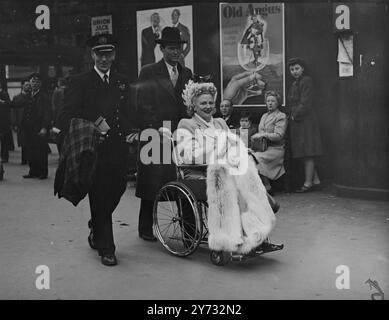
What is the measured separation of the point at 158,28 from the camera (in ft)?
35.1

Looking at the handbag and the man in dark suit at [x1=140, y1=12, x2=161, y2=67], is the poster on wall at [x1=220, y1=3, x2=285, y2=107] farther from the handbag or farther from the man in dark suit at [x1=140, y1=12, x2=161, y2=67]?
the man in dark suit at [x1=140, y1=12, x2=161, y2=67]

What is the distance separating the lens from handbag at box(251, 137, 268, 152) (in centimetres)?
862


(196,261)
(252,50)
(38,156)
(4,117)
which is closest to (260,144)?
(252,50)

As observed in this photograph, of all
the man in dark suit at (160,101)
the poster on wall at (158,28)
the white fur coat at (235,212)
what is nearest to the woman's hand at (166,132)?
the man in dark suit at (160,101)

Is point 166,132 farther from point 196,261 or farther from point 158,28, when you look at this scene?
point 158,28

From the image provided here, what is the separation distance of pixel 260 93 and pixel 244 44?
2.57 feet

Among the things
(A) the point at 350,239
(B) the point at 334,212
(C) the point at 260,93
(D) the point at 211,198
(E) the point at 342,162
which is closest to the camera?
(D) the point at 211,198

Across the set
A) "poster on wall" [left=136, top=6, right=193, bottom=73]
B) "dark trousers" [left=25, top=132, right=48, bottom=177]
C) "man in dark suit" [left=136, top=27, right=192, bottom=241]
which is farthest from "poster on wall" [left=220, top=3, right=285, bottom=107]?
"man in dark suit" [left=136, top=27, right=192, bottom=241]

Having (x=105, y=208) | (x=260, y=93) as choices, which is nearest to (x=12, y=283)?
(x=105, y=208)

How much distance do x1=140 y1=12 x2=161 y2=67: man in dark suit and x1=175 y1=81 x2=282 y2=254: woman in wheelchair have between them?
533cm

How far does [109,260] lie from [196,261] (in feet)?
2.43

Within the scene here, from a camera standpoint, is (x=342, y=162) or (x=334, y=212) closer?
(x=334, y=212)

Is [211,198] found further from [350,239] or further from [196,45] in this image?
[196,45]

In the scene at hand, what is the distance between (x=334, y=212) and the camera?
24.2 feet
